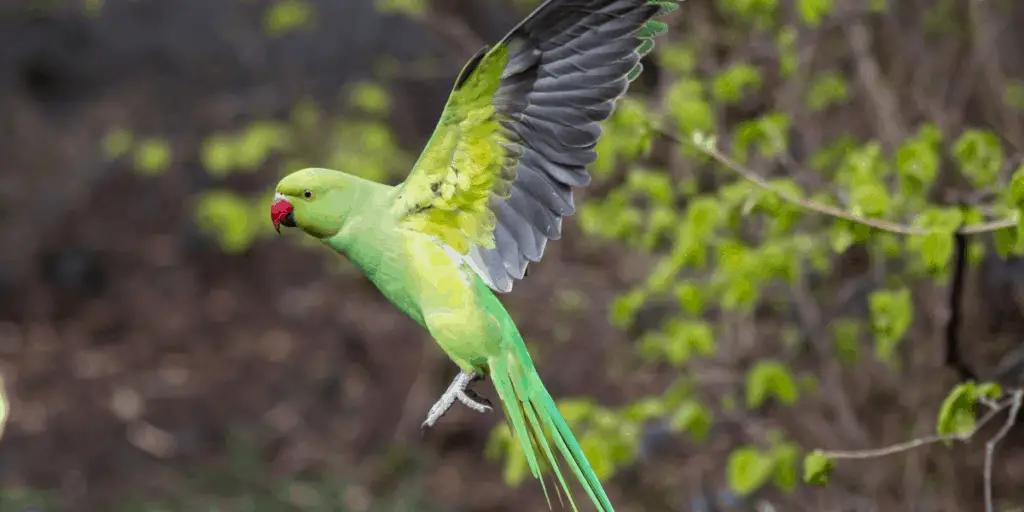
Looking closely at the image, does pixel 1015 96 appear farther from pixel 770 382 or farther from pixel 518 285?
pixel 518 285

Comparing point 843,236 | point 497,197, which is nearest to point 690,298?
point 843,236

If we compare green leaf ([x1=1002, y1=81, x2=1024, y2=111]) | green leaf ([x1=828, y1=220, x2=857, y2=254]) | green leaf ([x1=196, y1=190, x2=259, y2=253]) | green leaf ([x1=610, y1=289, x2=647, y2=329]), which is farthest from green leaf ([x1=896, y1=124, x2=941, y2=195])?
green leaf ([x1=196, y1=190, x2=259, y2=253])

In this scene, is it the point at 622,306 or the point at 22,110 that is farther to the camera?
the point at 22,110

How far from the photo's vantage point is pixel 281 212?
45.9 inches

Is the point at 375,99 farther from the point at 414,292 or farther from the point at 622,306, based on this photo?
the point at 414,292

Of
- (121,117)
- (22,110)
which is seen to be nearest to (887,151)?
(121,117)

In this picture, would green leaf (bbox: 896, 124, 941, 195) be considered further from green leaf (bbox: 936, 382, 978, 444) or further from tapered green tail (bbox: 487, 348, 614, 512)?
tapered green tail (bbox: 487, 348, 614, 512)

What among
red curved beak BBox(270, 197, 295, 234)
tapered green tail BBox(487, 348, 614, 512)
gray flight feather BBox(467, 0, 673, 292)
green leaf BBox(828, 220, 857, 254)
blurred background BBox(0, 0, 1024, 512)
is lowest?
blurred background BBox(0, 0, 1024, 512)

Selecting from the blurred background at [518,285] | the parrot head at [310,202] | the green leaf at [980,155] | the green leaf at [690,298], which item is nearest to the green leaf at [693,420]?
the blurred background at [518,285]

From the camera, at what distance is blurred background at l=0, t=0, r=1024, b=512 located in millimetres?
3080

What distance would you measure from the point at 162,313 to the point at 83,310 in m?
0.55

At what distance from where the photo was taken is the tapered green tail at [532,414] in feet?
3.84

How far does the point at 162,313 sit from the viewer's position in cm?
726

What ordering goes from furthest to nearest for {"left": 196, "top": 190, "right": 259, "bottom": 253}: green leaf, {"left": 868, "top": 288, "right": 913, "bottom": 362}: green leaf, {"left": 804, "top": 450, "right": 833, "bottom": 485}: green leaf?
{"left": 196, "top": 190, "right": 259, "bottom": 253}: green leaf < {"left": 868, "top": 288, "right": 913, "bottom": 362}: green leaf < {"left": 804, "top": 450, "right": 833, "bottom": 485}: green leaf
